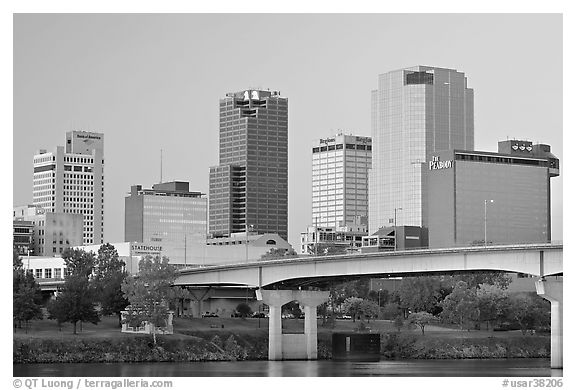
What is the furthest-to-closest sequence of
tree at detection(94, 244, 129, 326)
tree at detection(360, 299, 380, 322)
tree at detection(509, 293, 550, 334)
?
tree at detection(360, 299, 380, 322) < tree at detection(509, 293, 550, 334) < tree at detection(94, 244, 129, 326)

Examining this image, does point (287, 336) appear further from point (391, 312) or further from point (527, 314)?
point (391, 312)

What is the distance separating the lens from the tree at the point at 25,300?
475 ft

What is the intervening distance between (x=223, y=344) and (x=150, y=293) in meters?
9.78

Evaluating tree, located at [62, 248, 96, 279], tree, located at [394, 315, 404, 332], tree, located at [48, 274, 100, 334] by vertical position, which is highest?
tree, located at [62, 248, 96, 279]

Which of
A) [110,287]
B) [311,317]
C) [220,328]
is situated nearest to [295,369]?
[311,317]

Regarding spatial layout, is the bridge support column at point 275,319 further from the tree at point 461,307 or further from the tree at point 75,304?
the tree at point 461,307

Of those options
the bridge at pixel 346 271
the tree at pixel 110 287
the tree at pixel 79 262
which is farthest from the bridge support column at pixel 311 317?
the tree at pixel 79 262

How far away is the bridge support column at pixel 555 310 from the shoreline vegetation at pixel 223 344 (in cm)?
2840

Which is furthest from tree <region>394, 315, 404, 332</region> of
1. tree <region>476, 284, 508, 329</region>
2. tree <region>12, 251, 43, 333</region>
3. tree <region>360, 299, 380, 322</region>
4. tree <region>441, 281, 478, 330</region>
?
tree <region>12, 251, 43, 333</region>

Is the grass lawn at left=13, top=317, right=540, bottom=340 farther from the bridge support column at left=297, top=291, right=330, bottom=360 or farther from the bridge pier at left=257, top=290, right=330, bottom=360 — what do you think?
the bridge support column at left=297, top=291, right=330, bottom=360

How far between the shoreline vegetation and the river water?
174 inches

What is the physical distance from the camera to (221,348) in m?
149

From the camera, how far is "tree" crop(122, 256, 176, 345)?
145m
